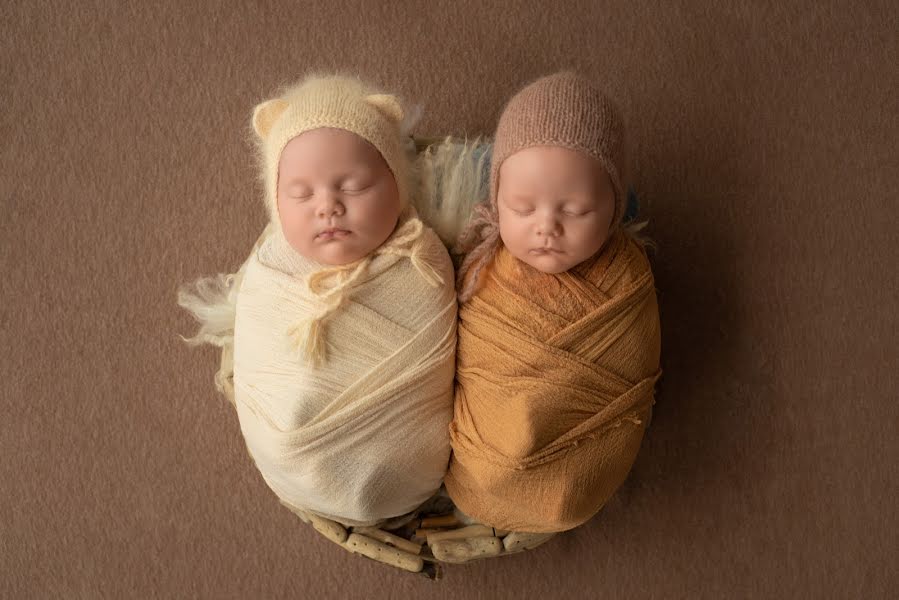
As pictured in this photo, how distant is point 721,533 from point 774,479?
0.47 feet

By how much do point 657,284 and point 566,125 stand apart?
530mm

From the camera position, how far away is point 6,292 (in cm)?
132

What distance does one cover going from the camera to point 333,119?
3.02 ft

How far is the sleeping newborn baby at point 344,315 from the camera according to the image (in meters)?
0.93

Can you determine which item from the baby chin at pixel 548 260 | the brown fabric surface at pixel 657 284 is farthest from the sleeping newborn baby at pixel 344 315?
the brown fabric surface at pixel 657 284

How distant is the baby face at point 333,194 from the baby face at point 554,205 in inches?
6.7

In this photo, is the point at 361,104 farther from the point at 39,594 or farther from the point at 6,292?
the point at 39,594

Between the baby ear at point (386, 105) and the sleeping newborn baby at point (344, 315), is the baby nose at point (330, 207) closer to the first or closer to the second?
the sleeping newborn baby at point (344, 315)

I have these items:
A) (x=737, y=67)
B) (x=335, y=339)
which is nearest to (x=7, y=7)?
(x=335, y=339)

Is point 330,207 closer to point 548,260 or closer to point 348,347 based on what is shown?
point 348,347

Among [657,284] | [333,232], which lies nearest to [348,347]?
[333,232]

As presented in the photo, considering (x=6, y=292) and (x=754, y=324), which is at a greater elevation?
(x=6, y=292)

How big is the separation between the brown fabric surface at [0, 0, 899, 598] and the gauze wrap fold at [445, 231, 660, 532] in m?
0.34

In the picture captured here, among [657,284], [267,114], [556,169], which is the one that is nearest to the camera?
[556,169]
